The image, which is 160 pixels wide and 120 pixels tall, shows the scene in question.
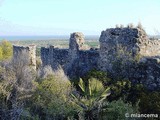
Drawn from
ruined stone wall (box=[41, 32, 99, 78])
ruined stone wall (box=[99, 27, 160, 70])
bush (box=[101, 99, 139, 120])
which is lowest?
bush (box=[101, 99, 139, 120])

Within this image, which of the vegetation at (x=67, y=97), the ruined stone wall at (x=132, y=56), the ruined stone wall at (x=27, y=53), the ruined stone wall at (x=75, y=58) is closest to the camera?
the vegetation at (x=67, y=97)

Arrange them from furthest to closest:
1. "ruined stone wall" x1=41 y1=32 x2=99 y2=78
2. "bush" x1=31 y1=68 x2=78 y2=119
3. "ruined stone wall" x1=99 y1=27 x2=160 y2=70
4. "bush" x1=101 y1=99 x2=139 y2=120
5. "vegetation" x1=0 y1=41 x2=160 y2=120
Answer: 1. "ruined stone wall" x1=41 y1=32 x2=99 y2=78
2. "ruined stone wall" x1=99 y1=27 x2=160 y2=70
3. "bush" x1=31 y1=68 x2=78 y2=119
4. "vegetation" x1=0 y1=41 x2=160 y2=120
5. "bush" x1=101 y1=99 x2=139 y2=120

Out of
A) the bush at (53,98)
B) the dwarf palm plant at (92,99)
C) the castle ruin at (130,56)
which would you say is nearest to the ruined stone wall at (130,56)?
the castle ruin at (130,56)

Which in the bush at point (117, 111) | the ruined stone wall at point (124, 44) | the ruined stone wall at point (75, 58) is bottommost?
the bush at point (117, 111)

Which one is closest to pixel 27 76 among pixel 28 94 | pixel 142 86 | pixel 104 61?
pixel 28 94

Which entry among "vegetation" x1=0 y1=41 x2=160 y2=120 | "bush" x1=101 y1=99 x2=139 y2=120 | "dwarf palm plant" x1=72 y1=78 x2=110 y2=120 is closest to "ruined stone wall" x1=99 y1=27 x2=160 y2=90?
"vegetation" x1=0 y1=41 x2=160 y2=120

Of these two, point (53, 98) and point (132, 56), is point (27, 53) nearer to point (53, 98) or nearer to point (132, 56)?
point (53, 98)

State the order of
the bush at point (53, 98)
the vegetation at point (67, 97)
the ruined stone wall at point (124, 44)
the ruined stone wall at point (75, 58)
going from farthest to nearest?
the ruined stone wall at point (75, 58) < the ruined stone wall at point (124, 44) < the bush at point (53, 98) < the vegetation at point (67, 97)

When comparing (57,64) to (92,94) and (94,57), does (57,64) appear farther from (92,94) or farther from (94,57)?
(92,94)

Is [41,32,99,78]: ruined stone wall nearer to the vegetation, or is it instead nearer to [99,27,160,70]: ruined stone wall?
[99,27,160,70]: ruined stone wall

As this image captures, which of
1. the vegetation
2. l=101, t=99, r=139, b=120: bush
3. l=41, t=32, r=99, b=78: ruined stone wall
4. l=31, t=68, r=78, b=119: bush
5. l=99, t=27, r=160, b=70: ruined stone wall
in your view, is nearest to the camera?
l=101, t=99, r=139, b=120: bush

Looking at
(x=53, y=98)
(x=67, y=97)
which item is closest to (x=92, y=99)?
(x=67, y=97)

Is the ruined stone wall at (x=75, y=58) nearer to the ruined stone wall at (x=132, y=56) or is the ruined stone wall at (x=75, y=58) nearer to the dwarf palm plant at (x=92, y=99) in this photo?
the ruined stone wall at (x=132, y=56)

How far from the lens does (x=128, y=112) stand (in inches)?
566
